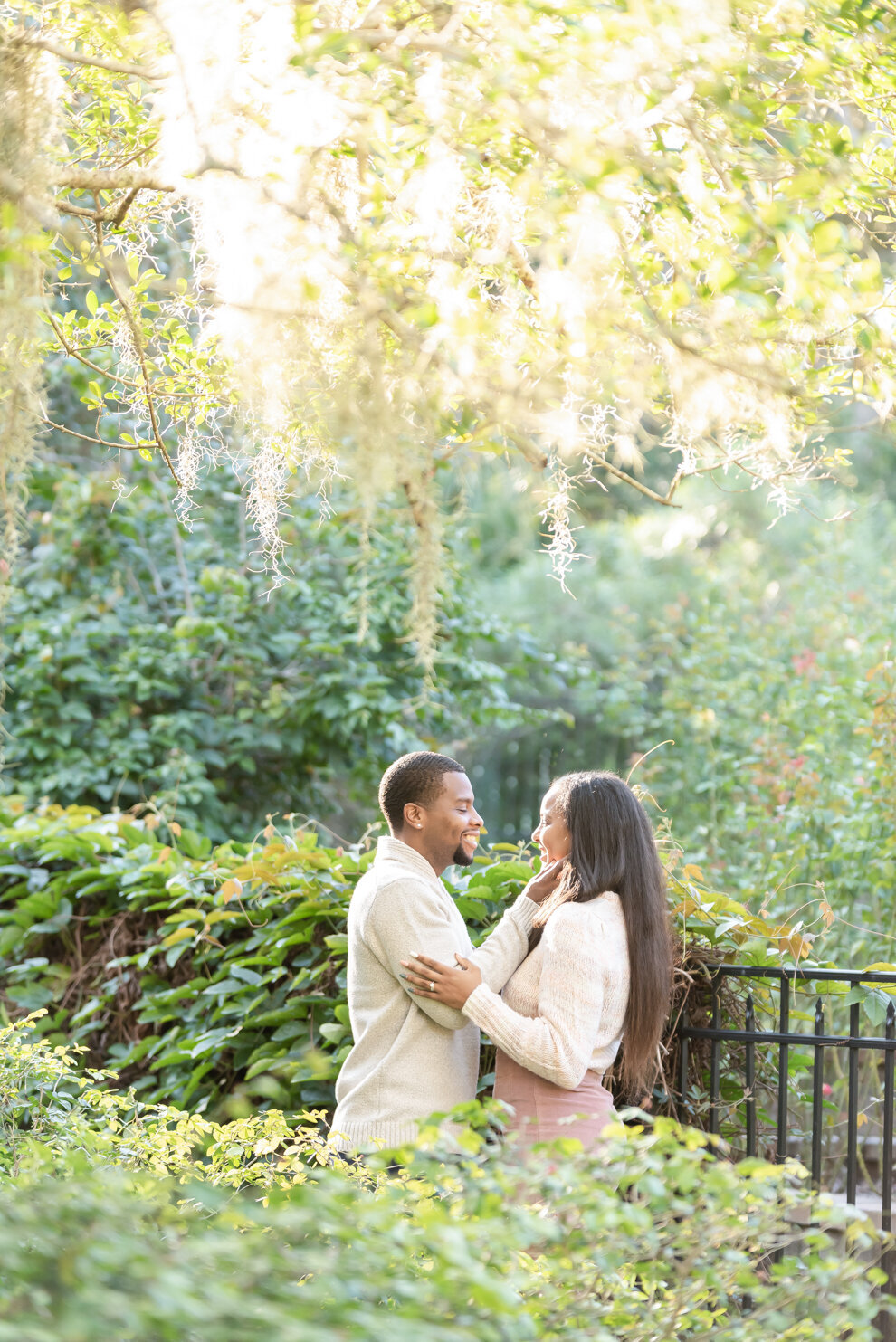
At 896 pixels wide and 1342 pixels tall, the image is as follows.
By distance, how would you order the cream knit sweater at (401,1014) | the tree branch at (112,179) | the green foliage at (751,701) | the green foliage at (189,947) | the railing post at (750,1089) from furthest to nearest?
the green foliage at (751,701), the green foliage at (189,947), the railing post at (750,1089), the cream knit sweater at (401,1014), the tree branch at (112,179)

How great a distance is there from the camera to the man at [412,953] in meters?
2.44

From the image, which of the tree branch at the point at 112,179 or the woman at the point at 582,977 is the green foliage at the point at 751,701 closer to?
the woman at the point at 582,977

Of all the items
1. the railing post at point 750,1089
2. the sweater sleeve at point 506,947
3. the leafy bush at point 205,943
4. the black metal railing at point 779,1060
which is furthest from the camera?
the leafy bush at point 205,943

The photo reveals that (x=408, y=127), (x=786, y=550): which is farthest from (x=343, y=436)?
(x=786, y=550)

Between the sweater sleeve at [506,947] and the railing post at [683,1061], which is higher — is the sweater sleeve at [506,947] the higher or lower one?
the higher one

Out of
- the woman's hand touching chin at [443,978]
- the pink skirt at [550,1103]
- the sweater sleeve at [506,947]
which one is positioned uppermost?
the woman's hand touching chin at [443,978]

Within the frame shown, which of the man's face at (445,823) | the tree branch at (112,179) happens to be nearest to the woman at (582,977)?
the man's face at (445,823)

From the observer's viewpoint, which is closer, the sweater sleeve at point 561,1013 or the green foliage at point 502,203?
the green foliage at point 502,203

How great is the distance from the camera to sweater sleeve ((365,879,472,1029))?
2.44 metres

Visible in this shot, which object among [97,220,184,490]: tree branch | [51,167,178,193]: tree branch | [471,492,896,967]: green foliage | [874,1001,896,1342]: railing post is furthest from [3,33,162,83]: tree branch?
[874,1001,896,1342]: railing post

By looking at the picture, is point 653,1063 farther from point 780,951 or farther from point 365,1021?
point 365,1021

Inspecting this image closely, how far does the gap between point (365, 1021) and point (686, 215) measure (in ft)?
5.49

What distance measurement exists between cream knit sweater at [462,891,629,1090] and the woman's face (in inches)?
5.9

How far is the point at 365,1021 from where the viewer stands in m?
2.54
